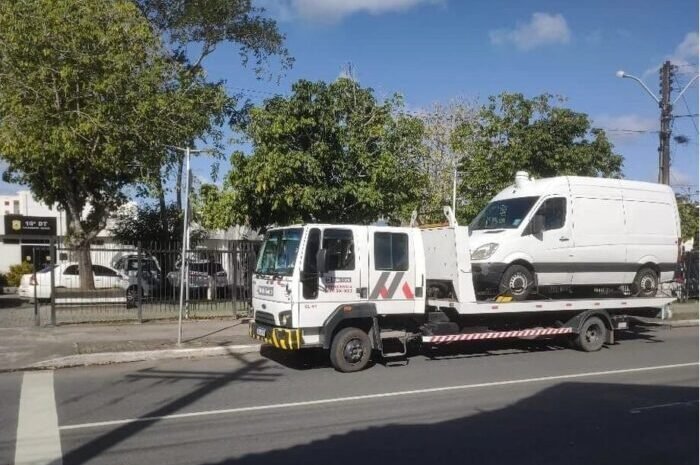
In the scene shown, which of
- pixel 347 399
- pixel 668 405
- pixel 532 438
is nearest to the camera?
pixel 532 438

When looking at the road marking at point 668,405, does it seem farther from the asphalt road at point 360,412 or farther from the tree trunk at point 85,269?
the tree trunk at point 85,269

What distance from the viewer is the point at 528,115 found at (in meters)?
21.3

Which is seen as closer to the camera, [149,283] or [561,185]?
[561,185]

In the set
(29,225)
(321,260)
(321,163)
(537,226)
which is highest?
(321,163)

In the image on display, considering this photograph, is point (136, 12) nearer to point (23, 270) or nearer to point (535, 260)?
point (535, 260)

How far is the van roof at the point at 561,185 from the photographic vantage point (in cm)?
1249

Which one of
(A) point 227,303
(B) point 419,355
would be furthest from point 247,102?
(B) point 419,355

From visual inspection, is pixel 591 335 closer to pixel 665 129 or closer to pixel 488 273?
pixel 488 273

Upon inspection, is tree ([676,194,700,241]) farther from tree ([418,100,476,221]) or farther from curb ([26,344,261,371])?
curb ([26,344,261,371])

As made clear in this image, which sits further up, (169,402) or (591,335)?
(591,335)

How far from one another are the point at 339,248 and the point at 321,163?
575 cm

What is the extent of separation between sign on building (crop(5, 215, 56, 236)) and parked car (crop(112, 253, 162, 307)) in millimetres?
21473

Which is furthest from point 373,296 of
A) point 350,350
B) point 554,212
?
point 554,212

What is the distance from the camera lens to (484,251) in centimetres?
1185
